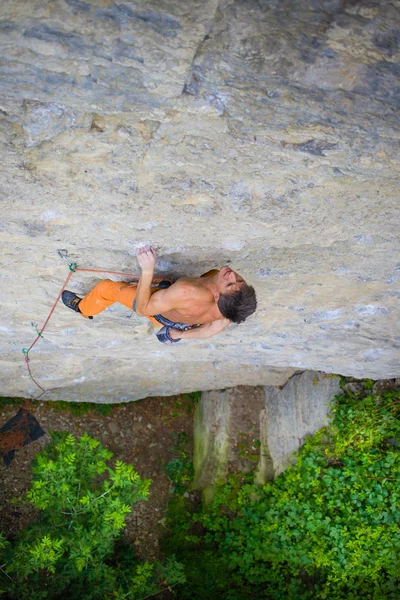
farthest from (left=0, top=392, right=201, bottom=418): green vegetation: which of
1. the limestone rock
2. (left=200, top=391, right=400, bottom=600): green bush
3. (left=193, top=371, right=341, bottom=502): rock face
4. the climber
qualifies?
the climber

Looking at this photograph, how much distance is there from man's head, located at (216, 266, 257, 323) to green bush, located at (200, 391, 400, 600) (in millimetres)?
2480

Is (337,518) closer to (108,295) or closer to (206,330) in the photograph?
(206,330)

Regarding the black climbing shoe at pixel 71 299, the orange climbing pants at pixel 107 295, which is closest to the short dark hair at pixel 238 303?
the orange climbing pants at pixel 107 295

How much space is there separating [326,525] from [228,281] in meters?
3.23

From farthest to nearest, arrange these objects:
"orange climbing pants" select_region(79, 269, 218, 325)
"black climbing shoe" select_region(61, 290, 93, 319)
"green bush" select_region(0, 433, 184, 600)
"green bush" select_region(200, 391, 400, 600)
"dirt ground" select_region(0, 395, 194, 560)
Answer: "dirt ground" select_region(0, 395, 194, 560) < "green bush" select_region(200, 391, 400, 600) < "green bush" select_region(0, 433, 184, 600) < "black climbing shoe" select_region(61, 290, 93, 319) < "orange climbing pants" select_region(79, 269, 218, 325)

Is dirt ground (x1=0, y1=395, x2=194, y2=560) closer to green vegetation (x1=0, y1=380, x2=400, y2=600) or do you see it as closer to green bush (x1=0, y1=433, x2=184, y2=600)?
green vegetation (x1=0, y1=380, x2=400, y2=600)

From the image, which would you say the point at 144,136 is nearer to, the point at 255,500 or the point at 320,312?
the point at 320,312

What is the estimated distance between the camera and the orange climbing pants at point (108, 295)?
3.27 m

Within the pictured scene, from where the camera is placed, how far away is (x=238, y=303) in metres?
2.97

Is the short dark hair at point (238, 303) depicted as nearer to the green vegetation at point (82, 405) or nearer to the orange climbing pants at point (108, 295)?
the orange climbing pants at point (108, 295)

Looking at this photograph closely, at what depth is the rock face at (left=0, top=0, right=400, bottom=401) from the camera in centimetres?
171

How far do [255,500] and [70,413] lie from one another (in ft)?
8.75

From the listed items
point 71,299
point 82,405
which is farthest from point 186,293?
point 82,405

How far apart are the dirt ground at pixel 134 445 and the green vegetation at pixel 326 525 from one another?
81 centimetres
